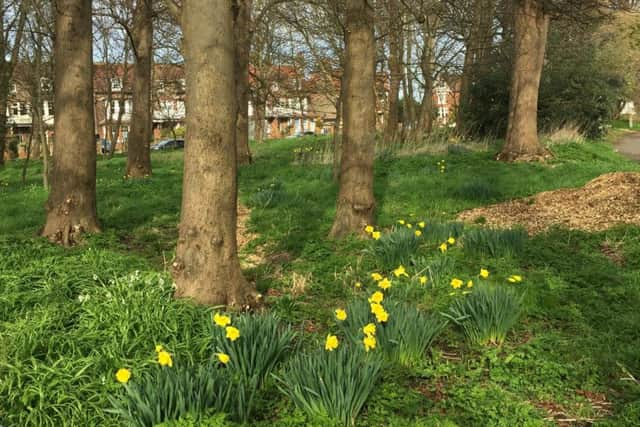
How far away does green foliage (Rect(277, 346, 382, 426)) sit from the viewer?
2.24m

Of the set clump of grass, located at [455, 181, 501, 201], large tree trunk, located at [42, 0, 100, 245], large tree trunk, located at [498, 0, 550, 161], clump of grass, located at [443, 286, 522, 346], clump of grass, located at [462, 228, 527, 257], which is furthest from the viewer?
large tree trunk, located at [498, 0, 550, 161]

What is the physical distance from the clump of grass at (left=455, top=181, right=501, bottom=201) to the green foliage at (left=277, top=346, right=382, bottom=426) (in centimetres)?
579

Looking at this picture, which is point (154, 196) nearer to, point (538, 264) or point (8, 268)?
point (8, 268)

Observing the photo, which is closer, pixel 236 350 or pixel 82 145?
pixel 236 350

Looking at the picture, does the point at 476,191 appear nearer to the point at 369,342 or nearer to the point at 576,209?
the point at 576,209

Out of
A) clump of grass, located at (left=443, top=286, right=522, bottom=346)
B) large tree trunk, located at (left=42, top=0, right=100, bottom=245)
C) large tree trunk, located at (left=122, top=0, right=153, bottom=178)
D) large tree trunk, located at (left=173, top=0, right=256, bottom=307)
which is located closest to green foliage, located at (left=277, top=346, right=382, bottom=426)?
clump of grass, located at (left=443, top=286, right=522, bottom=346)

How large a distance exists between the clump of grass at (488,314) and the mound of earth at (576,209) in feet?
10.2

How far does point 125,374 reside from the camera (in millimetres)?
2230

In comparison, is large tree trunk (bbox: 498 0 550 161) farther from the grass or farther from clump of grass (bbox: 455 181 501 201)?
the grass

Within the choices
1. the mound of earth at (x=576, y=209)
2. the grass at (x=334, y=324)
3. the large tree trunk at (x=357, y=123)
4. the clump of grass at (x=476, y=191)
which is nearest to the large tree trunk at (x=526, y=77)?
the mound of earth at (x=576, y=209)

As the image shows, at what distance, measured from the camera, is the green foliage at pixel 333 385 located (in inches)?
88.4

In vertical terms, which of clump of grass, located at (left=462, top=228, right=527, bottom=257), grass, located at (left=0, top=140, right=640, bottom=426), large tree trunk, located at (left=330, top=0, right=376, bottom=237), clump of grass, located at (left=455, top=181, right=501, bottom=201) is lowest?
grass, located at (left=0, top=140, right=640, bottom=426)

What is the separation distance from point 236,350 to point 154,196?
720 centimetres

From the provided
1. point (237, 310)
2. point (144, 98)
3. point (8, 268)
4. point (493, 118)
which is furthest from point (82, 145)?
point (493, 118)
